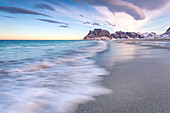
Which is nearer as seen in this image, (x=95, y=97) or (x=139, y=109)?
(x=139, y=109)

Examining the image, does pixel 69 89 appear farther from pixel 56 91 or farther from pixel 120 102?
pixel 120 102

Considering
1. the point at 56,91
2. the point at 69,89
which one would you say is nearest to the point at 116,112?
the point at 69,89

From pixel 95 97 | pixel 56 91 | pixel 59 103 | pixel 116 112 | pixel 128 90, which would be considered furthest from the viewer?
pixel 56 91

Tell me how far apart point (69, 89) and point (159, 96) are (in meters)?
2.26

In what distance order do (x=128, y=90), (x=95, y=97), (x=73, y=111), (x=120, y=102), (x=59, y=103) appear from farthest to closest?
(x=128, y=90)
(x=95, y=97)
(x=59, y=103)
(x=120, y=102)
(x=73, y=111)

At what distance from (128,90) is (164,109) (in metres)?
0.87

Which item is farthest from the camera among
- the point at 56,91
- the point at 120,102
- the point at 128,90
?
the point at 56,91

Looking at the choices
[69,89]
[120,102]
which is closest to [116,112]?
[120,102]

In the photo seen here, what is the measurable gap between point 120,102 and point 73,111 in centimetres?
100

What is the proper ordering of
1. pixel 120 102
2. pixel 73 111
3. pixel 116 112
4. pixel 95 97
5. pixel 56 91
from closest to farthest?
pixel 116 112 → pixel 73 111 → pixel 120 102 → pixel 95 97 → pixel 56 91

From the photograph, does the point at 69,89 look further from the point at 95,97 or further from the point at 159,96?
the point at 159,96

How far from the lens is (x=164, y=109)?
190 centimetres

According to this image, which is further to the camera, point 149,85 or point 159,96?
point 149,85

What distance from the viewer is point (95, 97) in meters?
2.48
